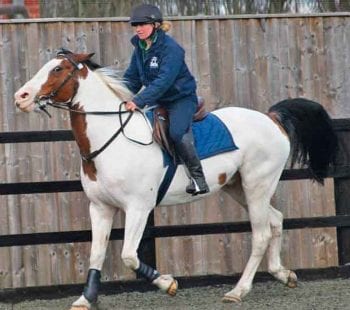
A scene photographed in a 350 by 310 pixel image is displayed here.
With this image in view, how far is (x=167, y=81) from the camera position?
6680 millimetres

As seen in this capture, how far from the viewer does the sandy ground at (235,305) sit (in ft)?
22.7

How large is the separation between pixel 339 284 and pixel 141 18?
293cm

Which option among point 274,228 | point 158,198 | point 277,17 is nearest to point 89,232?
point 158,198

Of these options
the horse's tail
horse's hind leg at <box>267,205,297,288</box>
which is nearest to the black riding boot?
horse's hind leg at <box>267,205,297,288</box>

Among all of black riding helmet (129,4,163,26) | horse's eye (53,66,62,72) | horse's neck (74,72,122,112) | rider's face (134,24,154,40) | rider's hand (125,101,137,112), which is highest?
black riding helmet (129,4,163,26)

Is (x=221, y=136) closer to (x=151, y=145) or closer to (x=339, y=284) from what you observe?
(x=151, y=145)

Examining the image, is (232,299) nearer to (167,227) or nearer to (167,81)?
(167,227)

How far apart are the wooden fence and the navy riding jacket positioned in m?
1.07

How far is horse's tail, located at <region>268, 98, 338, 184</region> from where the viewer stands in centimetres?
777

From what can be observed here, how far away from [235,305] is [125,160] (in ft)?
4.61

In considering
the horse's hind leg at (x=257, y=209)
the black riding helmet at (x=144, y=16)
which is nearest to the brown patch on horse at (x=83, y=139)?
the black riding helmet at (x=144, y=16)

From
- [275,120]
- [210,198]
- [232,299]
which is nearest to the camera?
[232,299]

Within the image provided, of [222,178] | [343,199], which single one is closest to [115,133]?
[222,178]

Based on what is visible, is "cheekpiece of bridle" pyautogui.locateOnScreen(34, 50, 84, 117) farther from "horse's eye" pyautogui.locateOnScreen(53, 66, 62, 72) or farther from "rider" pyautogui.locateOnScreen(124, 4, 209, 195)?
"rider" pyautogui.locateOnScreen(124, 4, 209, 195)
